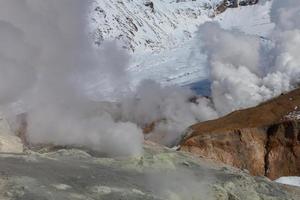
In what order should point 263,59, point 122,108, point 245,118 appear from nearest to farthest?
point 245,118, point 122,108, point 263,59

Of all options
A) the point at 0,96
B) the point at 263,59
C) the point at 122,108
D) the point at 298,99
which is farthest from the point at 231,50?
the point at 0,96

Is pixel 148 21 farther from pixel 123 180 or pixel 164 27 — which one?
pixel 123 180

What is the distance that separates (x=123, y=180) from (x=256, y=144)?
1041 inches

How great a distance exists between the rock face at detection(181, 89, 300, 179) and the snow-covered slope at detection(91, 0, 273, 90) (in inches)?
2520

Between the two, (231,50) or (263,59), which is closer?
(263,59)

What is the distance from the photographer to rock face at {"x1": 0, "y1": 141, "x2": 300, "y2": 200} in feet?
40.2

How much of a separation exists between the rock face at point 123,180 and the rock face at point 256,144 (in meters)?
20.4

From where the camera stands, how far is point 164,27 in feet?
440

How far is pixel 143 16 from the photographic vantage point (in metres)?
135

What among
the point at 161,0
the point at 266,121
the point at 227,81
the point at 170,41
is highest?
the point at 161,0

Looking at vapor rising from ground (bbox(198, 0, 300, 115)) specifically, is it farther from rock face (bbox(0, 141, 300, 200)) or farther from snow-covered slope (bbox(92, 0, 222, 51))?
snow-covered slope (bbox(92, 0, 222, 51))

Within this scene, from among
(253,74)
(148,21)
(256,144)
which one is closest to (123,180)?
(256,144)

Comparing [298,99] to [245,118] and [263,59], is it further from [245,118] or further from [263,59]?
[263,59]

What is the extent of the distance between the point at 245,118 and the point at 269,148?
11.2ft
